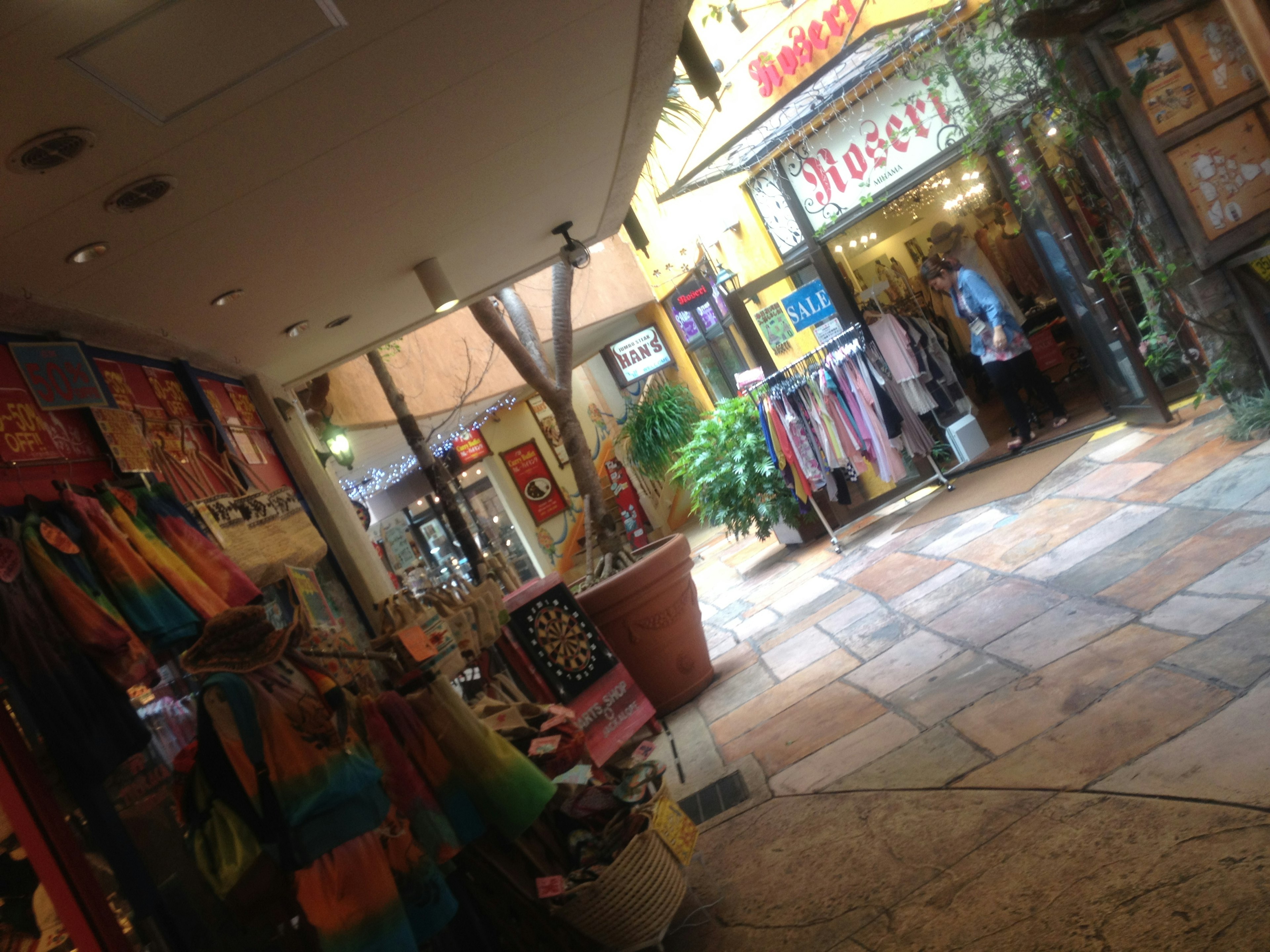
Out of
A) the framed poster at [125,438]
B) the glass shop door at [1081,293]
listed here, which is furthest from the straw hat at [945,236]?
the framed poster at [125,438]

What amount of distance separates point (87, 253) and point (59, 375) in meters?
0.53

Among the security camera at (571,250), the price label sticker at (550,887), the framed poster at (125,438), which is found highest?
the security camera at (571,250)

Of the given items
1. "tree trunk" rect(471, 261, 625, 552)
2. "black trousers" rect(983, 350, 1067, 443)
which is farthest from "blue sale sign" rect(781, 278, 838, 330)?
"tree trunk" rect(471, 261, 625, 552)

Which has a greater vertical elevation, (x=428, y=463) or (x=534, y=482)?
(x=428, y=463)

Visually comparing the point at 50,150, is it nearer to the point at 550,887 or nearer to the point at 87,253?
the point at 87,253

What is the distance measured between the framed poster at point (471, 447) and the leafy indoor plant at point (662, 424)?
281 cm

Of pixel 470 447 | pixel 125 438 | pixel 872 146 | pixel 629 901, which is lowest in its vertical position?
pixel 629 901

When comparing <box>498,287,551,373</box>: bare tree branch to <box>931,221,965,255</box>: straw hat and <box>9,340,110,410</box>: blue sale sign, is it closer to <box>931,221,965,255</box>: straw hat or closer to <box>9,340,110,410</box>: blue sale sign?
<box>931,221,965,255</box>: straw hat

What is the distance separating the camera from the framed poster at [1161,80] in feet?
14.6

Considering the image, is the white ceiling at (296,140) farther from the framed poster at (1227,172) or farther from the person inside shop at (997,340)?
the person inside shop at (997,340)

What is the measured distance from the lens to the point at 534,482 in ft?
50.6

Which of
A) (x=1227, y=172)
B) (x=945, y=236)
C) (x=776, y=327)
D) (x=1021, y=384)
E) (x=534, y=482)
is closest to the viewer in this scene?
(x=1227, y=172)

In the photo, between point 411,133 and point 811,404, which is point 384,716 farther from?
point 811,404

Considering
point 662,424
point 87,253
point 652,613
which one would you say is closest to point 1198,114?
point 652,613
